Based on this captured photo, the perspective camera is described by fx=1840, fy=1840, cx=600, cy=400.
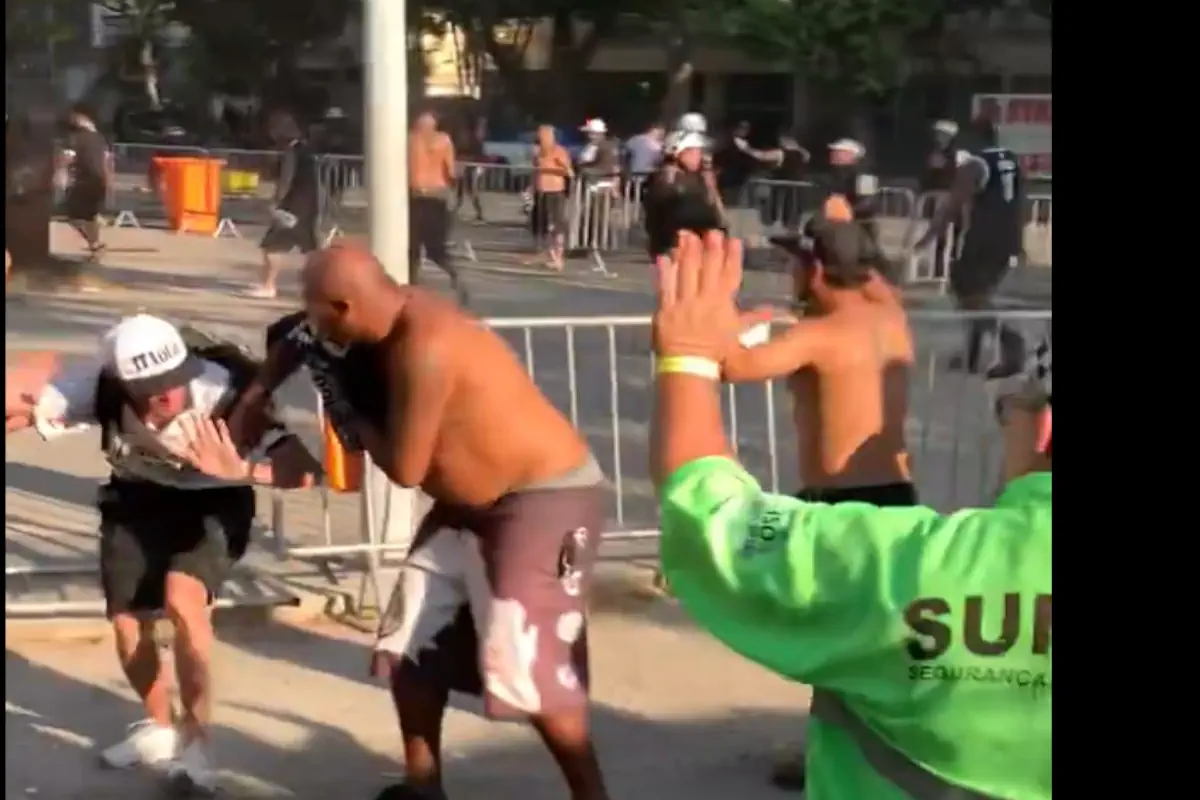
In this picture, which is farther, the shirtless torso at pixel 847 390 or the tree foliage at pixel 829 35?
the tree foliage at pixel 829 35

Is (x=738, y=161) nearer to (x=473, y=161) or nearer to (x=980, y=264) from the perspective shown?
(x=473, y=161)

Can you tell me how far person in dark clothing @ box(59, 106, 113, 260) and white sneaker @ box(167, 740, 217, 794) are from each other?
33.3ft

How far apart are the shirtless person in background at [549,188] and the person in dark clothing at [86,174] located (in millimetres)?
3521

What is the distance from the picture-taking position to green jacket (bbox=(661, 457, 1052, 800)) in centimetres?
159

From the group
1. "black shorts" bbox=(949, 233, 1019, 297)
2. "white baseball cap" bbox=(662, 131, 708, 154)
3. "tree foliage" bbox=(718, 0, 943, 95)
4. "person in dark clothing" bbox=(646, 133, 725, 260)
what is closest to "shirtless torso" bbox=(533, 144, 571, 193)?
"white baseball cap" bbox=(662, 131, 708, 154)

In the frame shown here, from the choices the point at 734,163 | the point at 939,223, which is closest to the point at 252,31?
the point at 734,163

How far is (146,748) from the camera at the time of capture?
430cm

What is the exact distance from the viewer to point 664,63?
1692cm

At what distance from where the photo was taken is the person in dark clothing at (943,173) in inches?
491

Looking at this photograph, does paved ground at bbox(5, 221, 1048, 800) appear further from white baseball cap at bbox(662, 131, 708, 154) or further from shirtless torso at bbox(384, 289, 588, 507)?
white baseball cap at bbox(662, 131, 708, 154)

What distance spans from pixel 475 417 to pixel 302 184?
10744 mm

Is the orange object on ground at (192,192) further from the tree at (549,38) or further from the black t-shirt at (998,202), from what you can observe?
the black t-shirt at (998,202)

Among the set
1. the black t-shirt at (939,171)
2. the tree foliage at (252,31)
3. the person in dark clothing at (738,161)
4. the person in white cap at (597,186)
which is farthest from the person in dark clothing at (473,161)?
the black t-shirt at (939,171)
